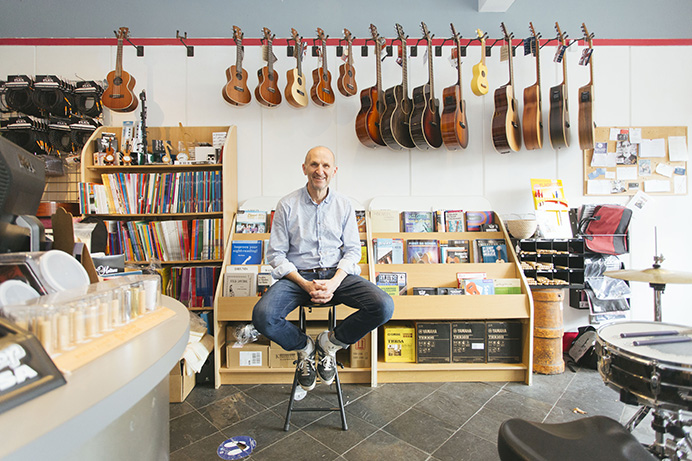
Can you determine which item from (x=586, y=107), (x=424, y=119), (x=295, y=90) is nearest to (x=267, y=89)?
(x=295, y=90)

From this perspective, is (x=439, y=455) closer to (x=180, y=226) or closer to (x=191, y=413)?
(x=191, y=413)

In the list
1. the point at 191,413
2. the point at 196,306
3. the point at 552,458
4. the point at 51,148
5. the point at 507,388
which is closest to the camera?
the point at 552,458

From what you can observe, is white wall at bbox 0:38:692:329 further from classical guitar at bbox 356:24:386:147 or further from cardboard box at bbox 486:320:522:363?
cardboard box at bbox 486:320:522:363

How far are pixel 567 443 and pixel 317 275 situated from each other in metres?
1.51

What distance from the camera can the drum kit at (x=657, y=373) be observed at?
1203mm

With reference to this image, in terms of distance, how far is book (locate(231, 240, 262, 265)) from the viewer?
2648mm

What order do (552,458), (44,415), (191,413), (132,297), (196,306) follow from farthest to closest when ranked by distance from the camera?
1. (196,306)
2. (191,413)
3. (132,297)
4. (552,458)
5. (44,415)

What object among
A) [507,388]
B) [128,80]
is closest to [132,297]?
[507,388]

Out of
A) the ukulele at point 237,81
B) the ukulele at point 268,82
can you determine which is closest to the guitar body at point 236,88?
the ukulele at point 237,81

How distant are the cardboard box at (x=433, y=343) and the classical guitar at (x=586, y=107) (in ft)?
5.98

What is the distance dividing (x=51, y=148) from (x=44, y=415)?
3.43 meters

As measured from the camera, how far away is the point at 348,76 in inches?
112

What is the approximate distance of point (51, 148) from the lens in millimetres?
2979

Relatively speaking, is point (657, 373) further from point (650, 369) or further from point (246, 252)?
point (246, 252)
